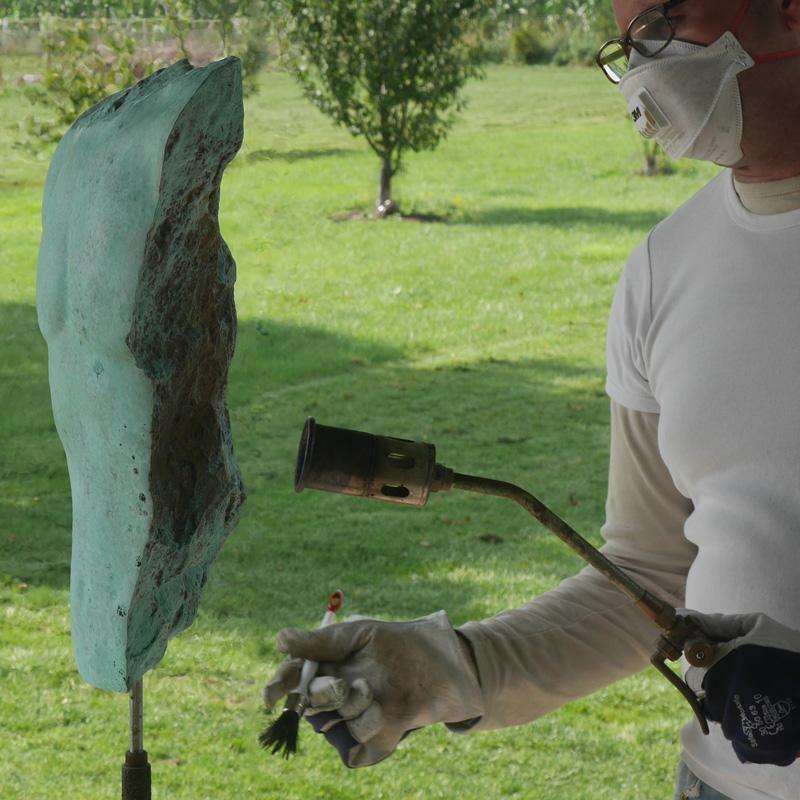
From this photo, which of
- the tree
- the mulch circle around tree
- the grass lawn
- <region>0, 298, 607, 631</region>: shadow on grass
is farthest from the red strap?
the mulch circle around tree

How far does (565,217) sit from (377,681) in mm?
10845

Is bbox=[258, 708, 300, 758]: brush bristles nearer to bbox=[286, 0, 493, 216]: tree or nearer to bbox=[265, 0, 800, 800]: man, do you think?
bbox=[265, 0, 800, 800]: man

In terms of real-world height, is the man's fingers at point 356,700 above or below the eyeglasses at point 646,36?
below

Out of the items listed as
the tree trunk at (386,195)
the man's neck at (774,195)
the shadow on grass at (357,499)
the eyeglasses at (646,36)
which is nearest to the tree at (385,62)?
the tree trunk at (386,195)

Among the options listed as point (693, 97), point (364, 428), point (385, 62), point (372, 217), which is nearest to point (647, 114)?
point (693, 97)

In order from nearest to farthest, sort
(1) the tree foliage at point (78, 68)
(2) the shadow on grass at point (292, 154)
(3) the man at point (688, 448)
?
(3) the man at point (688, 448) → (1) the tree foliage at point (78, 68) → (2) the shadow on grass at point (292, 154)

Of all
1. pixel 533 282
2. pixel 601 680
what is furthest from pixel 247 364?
pixel 601 680

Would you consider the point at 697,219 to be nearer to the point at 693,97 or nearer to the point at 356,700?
the point at 693,97

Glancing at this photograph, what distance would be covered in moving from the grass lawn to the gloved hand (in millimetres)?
2503

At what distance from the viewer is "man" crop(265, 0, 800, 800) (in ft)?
5.29

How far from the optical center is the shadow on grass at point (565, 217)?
11.7 metres

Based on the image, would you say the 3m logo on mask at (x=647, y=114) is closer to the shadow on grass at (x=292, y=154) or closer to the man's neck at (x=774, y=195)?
the man's neck at (x=774, y=195)

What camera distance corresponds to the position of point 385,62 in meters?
11.1

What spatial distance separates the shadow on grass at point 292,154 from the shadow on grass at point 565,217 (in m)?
1.74
